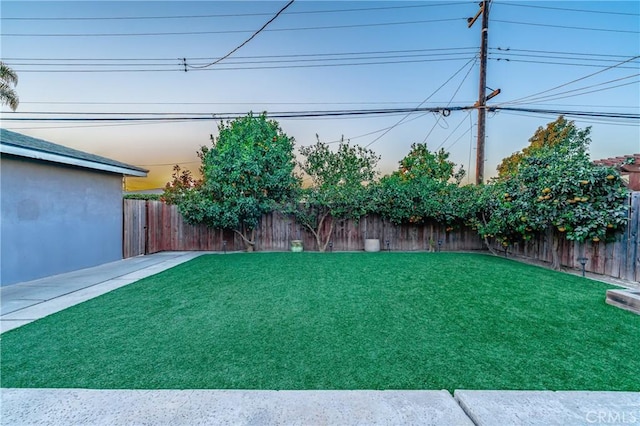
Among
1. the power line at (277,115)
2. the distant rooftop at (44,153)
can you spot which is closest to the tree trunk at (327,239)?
the power line at (277,115)

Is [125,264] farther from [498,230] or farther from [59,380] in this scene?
[498,230]

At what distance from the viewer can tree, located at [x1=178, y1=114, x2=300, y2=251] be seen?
880 cm

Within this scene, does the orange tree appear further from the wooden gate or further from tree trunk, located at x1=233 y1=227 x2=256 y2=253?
the wooden gate

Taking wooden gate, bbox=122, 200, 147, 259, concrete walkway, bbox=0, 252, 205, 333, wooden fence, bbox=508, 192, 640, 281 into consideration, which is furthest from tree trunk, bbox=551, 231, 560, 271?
wooden gate, bbox=122, 200, 147, 259

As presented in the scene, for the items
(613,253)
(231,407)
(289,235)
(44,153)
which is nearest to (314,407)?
(231,407)

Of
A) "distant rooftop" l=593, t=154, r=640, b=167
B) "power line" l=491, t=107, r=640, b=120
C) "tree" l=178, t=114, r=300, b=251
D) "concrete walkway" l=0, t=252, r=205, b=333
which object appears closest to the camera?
"concrete walkway" l=0, t=252, r=205, b=333

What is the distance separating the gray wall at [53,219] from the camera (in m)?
5.21

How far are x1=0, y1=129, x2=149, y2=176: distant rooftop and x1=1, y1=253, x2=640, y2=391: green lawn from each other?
3153mm

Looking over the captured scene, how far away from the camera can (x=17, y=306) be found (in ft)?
13.2

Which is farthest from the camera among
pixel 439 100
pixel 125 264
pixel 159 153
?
pixel 159 153

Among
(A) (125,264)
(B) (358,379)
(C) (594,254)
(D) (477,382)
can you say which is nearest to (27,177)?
(A) (125,264)

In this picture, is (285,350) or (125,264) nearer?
(285,350)

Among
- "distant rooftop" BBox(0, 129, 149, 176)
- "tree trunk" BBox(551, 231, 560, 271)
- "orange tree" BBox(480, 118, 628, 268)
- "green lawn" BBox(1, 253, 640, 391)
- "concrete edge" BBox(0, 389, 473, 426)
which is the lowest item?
"green lawn" BBox(1, 253, 640, 391)

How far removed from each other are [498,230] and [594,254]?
194 centimetres
